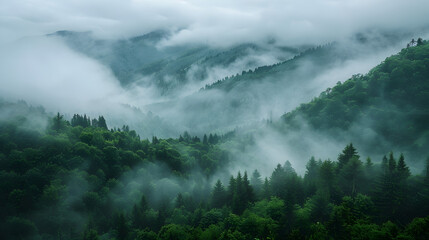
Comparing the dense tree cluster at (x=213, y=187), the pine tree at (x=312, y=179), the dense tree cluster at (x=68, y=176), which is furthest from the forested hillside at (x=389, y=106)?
the dense tree cluster at (x=68, y=176)

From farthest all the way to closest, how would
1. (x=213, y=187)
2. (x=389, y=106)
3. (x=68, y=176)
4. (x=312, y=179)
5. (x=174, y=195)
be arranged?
(x=389, y=106) → (x=174, y=195) → (x=213, y=187) → (x=68, y=176) → (x=312, y=179)

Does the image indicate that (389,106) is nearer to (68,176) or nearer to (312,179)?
(312,179)

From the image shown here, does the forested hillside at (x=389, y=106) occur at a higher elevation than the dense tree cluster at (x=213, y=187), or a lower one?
higher

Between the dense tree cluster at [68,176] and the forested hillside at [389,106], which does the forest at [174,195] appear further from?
the forested hillside at [389,106]

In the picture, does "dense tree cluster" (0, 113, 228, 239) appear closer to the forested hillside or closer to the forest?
the forest

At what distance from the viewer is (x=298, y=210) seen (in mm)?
82500

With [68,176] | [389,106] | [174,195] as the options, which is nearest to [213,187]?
[174,195]

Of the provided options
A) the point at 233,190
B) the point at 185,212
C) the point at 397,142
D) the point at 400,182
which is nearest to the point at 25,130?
the point at 185,212

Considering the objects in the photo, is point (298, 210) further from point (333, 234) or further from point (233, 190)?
point (233, 190)

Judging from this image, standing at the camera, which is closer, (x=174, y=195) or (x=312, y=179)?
(x=312, y=179)

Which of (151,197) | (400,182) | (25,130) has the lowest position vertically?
(151,197)

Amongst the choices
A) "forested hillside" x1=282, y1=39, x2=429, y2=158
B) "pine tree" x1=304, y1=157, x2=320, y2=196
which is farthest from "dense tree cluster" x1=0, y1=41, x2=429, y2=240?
"forested hillside" x1=282, y1=39, x2=429, y2=158

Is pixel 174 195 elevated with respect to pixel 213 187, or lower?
lower

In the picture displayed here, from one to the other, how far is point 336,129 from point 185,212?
11289cm
